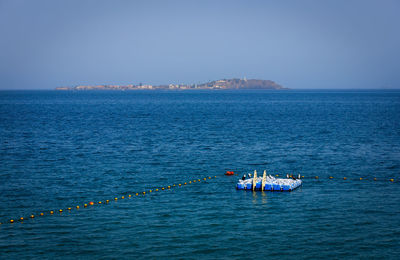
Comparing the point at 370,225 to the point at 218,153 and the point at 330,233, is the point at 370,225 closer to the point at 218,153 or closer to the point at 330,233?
the point at 330,233

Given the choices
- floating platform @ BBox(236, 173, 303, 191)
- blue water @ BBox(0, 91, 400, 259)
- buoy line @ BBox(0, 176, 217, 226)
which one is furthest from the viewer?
floating platform @ BBox(236, 173, 303, 191)

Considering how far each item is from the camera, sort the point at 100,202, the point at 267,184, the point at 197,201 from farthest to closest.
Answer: the point at 267,184, the point at 197,201, the point at 100,202

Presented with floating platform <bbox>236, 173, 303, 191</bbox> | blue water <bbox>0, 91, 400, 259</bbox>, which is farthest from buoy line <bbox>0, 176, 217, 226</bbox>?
floating platform <bbox>236, 173, 303, 191</bbox>

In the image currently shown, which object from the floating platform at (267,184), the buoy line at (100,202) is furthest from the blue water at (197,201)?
the floating platform at (267,184)

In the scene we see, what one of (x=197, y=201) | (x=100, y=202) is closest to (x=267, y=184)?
(x=197, y=201)

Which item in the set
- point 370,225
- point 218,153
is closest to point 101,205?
point 370,225

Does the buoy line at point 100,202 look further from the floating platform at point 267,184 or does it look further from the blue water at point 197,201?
the floating platform at point 267,184

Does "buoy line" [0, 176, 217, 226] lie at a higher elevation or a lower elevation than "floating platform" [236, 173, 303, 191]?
lower

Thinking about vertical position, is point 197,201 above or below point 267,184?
below

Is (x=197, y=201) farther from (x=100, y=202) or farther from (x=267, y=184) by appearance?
(x=100, y=202)

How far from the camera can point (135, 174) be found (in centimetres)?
5578

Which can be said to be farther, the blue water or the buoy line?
the buoy line

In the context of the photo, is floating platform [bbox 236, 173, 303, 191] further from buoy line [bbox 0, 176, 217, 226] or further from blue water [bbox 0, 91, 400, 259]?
buoy line [bbox 0, 176, 217, 226]

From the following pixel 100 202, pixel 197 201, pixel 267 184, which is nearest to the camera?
pixel 100 202
